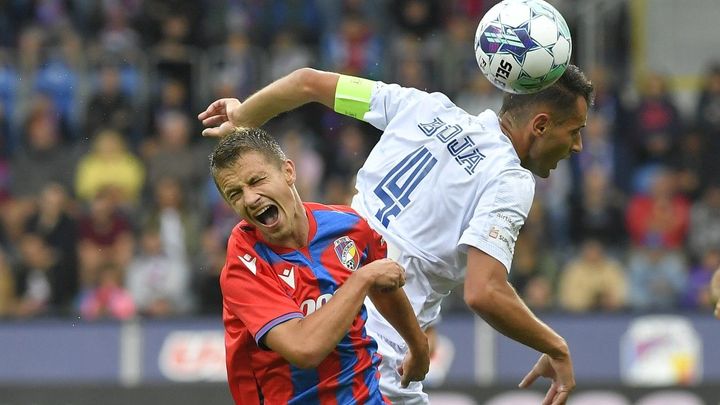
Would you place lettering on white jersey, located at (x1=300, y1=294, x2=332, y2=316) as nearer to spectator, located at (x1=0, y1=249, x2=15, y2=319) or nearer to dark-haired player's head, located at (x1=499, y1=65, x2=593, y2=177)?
dark-haired player's head, located at (x1=499, y1=65, x2=593, y2=177)

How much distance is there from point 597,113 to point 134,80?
16.7 ft

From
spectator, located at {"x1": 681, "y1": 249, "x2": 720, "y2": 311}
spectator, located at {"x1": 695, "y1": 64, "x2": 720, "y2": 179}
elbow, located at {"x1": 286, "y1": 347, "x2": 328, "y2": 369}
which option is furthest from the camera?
spectator, located at {"x1": 695, "y1": 64, "x2": 720, "y2": 179}

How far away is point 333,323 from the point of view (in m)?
4.31

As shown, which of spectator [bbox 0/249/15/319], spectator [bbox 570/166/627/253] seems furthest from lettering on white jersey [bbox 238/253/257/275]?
spectator [bbox 570/166/627/253]

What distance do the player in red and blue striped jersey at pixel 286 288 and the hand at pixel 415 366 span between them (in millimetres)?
312

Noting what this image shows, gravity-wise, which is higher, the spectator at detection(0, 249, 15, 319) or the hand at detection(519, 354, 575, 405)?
the hand at detection(519, 354, 575, 405)

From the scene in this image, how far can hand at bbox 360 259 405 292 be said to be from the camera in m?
4.37

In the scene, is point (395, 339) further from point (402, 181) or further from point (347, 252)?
point (347, 252)

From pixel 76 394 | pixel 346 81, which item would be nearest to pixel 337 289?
pixel 346 81

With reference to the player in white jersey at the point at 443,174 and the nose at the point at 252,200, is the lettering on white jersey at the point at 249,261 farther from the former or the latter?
the player in white jersey at the point at 443,174

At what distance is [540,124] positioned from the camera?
5.34 m

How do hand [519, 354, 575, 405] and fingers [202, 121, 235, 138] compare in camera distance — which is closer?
hand [519, 354, 575, 405]

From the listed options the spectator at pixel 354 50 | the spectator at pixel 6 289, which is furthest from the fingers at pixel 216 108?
the spectator at pixel 354 50

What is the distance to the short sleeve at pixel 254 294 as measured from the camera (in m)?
4.40
